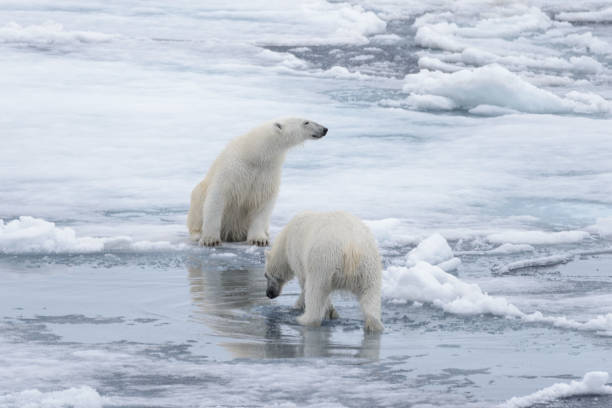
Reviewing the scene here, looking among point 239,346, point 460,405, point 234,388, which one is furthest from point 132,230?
point 460,405

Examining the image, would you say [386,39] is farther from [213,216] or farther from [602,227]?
[213,216]

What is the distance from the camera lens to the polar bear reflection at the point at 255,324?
4.47 meters

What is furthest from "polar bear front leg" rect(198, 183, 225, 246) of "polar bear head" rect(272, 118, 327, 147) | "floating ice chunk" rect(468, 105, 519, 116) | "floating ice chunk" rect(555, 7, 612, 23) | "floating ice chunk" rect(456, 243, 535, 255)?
"floating ice chunk" rect(555, 7, 612, 23)

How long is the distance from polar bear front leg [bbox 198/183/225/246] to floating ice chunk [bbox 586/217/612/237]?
247 cm

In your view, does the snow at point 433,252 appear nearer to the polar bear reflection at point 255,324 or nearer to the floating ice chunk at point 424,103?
the polar bear reflection at point 255,324

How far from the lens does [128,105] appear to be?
41.4 ft

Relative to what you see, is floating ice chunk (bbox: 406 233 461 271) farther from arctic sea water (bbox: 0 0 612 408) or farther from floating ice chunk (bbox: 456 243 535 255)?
floating ice chunk (bbox: 456 243 535 255)

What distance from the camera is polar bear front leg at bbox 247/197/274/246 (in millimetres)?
6953

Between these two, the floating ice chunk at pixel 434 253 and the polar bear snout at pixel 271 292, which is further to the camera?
the floating ice chunk at pixel 434 253

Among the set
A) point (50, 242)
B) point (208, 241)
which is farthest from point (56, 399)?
point (208, 241)

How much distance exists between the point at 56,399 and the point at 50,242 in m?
2.88

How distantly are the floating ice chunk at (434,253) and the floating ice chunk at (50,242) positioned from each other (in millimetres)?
1523

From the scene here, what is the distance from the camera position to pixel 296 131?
6961mm

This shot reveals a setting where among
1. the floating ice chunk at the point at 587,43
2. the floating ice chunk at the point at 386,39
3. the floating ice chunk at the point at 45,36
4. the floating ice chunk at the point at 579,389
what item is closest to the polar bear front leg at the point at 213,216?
the floating ice chunk at the point at 579,389
